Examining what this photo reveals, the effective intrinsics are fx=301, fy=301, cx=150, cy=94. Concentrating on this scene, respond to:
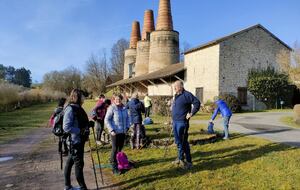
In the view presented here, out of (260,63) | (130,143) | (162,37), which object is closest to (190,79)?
(260,63)

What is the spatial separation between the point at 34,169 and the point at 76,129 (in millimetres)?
2830

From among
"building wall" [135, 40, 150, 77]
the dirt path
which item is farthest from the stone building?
the dirt path

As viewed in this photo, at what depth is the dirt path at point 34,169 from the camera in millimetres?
6234

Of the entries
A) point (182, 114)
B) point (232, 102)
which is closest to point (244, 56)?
point (232, 102)

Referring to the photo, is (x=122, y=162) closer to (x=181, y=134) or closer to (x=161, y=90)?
(x=181, y=134)

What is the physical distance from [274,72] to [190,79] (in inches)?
320

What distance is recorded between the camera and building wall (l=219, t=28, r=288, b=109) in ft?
88.2

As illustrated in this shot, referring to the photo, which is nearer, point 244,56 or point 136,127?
point 136,127

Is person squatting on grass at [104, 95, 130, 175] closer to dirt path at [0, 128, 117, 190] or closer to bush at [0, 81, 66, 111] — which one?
dirt path at [0, 128, 117, 190]

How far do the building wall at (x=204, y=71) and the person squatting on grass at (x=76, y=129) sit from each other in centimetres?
2228

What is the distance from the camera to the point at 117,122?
693 cm

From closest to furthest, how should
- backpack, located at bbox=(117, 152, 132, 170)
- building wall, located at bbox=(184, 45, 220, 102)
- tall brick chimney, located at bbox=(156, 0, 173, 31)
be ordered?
backpack, located at bbox=(117, 152, 132, 170), building wall, located at bbox=(184, 45, 220, 102), tall brick chimney, located at bbox=(156, 0, 173, 31)

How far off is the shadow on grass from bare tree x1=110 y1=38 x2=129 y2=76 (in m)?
73.5

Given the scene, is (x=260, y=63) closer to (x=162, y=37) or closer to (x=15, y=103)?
(x=162, y=37)
